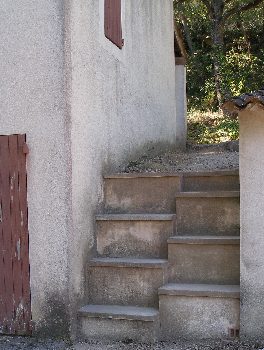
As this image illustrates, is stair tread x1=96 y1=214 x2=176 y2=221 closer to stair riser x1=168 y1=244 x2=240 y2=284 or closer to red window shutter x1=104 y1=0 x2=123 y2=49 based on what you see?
stair riser x1=168 y1=244 x2=240 y2=284

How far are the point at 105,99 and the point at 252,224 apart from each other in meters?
2.43

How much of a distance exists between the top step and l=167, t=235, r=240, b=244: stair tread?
1.68 feet

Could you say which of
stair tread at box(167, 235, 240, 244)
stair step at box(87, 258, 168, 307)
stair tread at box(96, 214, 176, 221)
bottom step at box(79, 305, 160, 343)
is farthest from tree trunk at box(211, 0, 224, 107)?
bottom step at box(79, 305, 160, 343)

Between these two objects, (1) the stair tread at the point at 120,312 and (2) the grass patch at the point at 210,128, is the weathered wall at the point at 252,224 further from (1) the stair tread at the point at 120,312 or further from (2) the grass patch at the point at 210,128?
(2) the grass patch at the point at 210,128

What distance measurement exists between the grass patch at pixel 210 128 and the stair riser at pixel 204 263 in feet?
25.7

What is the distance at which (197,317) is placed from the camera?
492cm

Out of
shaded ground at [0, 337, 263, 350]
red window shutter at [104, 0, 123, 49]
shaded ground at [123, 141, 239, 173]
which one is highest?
red window shutter at [104, 0, 123, 49]

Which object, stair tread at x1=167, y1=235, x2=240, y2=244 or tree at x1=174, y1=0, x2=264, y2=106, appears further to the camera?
tree at x1=174, y1=0, x2=264, y2=106

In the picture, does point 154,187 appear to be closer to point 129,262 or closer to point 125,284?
point 129,262


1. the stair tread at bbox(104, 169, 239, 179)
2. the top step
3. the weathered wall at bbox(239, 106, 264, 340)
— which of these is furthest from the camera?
the top step

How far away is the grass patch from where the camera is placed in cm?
1291

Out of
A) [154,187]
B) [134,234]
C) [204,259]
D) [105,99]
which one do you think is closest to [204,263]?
[204,259]

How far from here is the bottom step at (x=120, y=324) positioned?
4.89 metres

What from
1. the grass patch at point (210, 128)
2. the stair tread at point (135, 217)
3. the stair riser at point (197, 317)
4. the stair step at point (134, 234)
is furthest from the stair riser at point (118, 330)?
the grass patch at point (210, 128)
